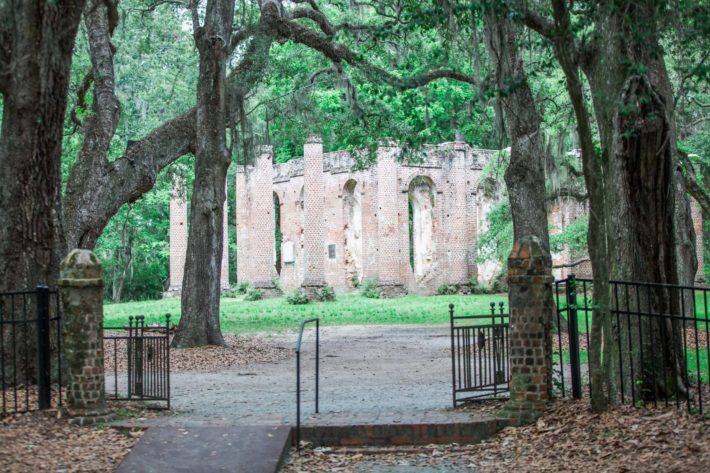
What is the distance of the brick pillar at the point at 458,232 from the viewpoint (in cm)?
3959

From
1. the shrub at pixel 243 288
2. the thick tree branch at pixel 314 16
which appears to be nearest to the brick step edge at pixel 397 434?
the thick tree branch at pixel 314 16

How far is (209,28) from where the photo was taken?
1627 cm

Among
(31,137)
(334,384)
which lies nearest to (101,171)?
(31,137)

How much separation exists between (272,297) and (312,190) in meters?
5.84

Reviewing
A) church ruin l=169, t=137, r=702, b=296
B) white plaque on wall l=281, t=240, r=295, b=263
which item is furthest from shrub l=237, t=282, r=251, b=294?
white plaque on wall l=281, t=240, r=295, b=263

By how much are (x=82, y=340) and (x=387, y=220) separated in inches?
1180

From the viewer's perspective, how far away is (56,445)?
A: 24.4 feet

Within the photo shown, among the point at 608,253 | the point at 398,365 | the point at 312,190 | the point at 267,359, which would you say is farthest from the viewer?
the point at 312,190

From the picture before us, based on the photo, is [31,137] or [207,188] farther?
[207,188]

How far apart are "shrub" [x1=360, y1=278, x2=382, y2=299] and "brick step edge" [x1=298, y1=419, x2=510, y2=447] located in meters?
29.0

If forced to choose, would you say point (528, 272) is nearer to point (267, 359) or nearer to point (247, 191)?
point (267, 359)

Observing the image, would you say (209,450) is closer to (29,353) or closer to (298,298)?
(29,353)

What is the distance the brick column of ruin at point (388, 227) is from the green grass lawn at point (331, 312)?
1349 millimetres

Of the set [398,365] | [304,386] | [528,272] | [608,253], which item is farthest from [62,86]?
[398,365]
